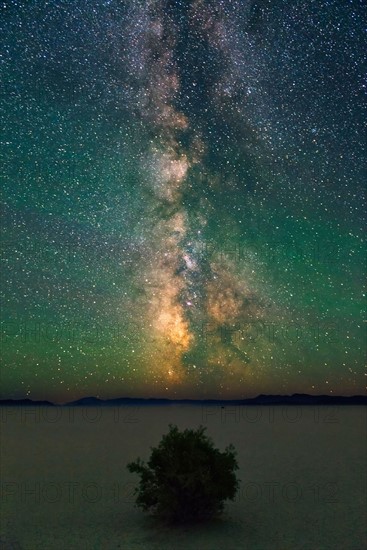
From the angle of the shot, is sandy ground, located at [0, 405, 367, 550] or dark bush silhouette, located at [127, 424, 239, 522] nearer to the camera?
sandy ground, located at [0, 405, 367, 550]

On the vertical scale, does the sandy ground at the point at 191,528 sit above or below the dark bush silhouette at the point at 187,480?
below

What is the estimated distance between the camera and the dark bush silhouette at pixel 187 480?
14688 millimetres

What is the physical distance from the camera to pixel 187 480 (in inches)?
571

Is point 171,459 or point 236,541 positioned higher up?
point 171,459

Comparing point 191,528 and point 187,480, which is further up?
point 187,480

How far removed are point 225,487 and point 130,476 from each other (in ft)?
38.3

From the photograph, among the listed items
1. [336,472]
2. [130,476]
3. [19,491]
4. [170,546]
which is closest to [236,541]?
[170,546]

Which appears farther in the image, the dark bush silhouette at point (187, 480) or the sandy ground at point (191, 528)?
the dark bush silhouette at point (187, 480)

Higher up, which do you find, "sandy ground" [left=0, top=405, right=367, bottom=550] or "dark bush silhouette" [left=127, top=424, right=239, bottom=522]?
"dark bush silhouette" [left=127, top=424, right=239, bottom=522]

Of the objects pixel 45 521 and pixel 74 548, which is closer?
pixel 74 548

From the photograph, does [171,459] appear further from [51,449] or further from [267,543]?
[51,449]

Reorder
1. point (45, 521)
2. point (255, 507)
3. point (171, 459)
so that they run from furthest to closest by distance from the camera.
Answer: point (255, 507) → point (45, 521) → point (171, 459)

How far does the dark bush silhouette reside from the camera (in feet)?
48.2

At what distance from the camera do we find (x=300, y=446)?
143 feet
